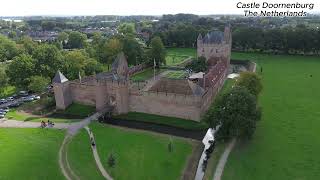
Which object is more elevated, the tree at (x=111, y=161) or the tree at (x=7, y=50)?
the tree at (x=7, y=50)

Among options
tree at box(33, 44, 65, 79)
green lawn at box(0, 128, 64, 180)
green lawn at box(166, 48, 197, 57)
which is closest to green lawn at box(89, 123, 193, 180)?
green lawn at box(0, 128, 64, 180)

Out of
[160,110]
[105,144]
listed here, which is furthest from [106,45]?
[105,144]

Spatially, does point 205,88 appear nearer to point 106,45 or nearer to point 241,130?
point 241,130

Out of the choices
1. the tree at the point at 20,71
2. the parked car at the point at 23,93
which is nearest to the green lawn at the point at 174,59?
the tree at the point at 20,71

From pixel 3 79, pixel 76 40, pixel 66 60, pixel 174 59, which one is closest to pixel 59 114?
pixel 3 79

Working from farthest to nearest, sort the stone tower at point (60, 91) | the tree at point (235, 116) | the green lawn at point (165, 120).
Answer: the stone tower at point (60, 91) < the green lawn at point (165, 120) < the tree at point (235, 116)

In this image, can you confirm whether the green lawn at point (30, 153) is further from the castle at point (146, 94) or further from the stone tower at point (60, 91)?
the castle at point (146, 94)
